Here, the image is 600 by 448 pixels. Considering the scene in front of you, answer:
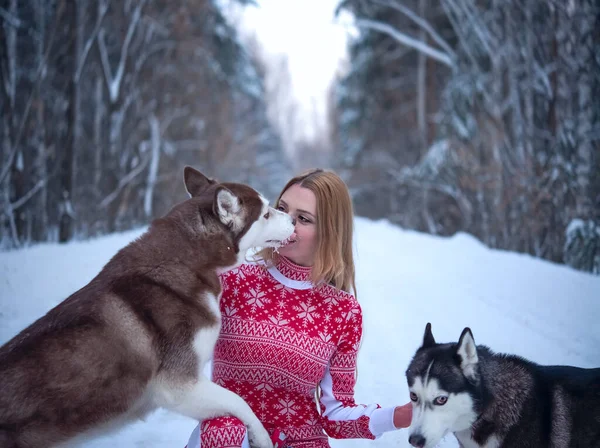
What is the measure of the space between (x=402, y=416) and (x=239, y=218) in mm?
1381

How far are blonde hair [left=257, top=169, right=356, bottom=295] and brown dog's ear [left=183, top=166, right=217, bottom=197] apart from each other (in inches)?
23.3

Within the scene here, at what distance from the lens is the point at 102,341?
2.09 m

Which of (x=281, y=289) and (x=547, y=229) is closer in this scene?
(x=281, y=289)

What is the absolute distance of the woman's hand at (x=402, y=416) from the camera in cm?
255

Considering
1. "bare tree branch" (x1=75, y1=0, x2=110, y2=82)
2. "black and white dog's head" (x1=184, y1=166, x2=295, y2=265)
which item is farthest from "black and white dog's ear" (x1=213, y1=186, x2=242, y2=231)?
"bare tree branch" (x1=75, y1=0, x2=110, y2=82)

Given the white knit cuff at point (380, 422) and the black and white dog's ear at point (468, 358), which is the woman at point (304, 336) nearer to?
the white knit cuff at point (380, 422)

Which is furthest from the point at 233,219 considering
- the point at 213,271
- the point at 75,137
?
the point at 75,137

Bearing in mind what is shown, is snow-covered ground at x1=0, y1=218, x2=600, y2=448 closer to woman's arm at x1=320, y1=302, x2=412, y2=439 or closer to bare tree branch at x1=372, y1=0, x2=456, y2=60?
woman's arm at x1=320, y1=302, x2=412, y2=439

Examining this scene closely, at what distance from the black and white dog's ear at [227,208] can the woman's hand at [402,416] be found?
131 centimetres

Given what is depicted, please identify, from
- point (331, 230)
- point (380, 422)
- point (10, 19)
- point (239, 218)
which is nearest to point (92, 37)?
point (10, 19)

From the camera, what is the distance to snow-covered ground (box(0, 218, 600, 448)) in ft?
13.2

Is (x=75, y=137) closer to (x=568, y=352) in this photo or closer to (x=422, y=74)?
(x=568, y=352)

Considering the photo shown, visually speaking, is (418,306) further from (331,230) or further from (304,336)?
(304,336)

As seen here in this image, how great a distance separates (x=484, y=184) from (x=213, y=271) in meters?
9.66
